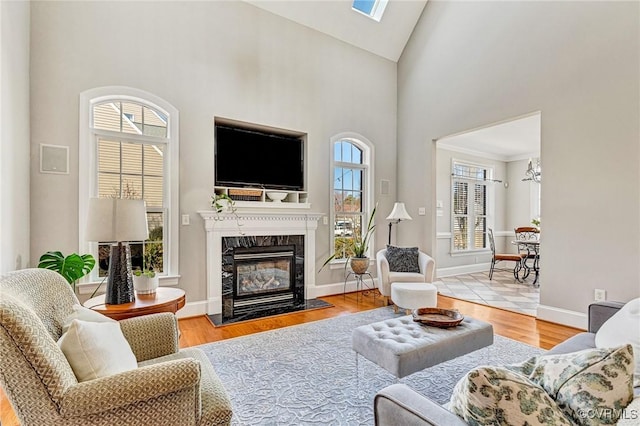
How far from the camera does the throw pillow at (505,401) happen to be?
0.81 m

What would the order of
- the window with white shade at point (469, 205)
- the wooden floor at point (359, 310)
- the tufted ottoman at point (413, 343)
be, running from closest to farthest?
the tufted ottoman at point (413, 343)
the wooden floor at point (359, 310)
the window with white shade at point (469, 205)

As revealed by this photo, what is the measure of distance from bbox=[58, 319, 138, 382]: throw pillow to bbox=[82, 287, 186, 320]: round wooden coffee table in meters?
0.83

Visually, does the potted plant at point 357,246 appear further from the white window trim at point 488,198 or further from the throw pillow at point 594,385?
the throw pillow at point 594,385

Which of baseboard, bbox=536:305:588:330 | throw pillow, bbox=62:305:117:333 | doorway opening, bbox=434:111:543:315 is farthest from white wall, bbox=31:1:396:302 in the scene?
baseboard, bbox=536:305:588:330

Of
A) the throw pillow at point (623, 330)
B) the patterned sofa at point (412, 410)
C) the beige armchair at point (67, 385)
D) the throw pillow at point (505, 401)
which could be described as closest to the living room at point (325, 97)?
the beige armchair at point (67, 385)

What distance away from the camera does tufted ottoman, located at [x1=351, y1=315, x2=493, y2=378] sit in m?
1.89

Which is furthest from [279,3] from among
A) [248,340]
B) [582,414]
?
[582,414]

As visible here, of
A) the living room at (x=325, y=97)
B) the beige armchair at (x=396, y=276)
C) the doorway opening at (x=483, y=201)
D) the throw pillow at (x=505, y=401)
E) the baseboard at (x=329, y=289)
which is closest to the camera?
the throw pillow at (x=505, y=401)

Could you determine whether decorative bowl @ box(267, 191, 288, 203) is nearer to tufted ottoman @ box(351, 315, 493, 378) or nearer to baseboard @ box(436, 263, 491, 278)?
tufted ottoman @ box(351, 315, 493, 378)

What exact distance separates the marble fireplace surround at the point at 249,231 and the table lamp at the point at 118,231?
1.54 m

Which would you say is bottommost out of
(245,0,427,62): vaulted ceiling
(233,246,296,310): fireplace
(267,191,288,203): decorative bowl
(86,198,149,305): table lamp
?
(233,246,296,310): fireplace

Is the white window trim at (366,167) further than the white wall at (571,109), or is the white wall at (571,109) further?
the white window trim at (366,167)

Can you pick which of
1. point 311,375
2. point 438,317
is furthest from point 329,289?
point 438,317

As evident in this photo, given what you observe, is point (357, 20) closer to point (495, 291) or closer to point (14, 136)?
point (14, 136)
